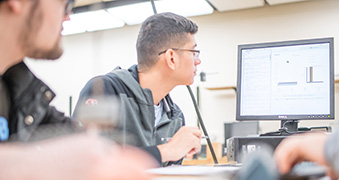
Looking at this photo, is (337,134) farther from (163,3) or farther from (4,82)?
(163,3)

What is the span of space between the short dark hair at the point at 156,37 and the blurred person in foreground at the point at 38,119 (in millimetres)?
734

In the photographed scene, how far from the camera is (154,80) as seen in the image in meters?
1.73

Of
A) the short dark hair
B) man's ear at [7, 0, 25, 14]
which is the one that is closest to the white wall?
the short dark hair

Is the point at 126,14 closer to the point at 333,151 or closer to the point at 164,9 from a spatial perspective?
the point at 164,9

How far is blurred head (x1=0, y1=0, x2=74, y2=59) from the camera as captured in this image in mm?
648

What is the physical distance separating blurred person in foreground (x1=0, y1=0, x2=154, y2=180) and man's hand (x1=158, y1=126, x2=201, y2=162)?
35 centimetres

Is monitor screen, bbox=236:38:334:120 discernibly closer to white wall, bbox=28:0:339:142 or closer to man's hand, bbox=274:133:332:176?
man's hand, bbox=274:133:332:176

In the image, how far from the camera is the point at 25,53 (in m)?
0.76

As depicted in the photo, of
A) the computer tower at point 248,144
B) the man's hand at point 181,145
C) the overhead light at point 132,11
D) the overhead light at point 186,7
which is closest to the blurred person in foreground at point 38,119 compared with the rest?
the man's hand at point 181,145

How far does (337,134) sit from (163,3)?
12.3 ft

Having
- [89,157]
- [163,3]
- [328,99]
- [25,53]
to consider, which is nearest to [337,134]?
[89,157]

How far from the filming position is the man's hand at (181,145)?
1.28 metres

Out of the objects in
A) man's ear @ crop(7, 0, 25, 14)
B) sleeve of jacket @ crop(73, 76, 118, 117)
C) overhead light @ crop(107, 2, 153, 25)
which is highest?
overhead light @ crop(107, 2, 153, 25)

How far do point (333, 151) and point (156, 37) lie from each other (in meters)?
1.27
